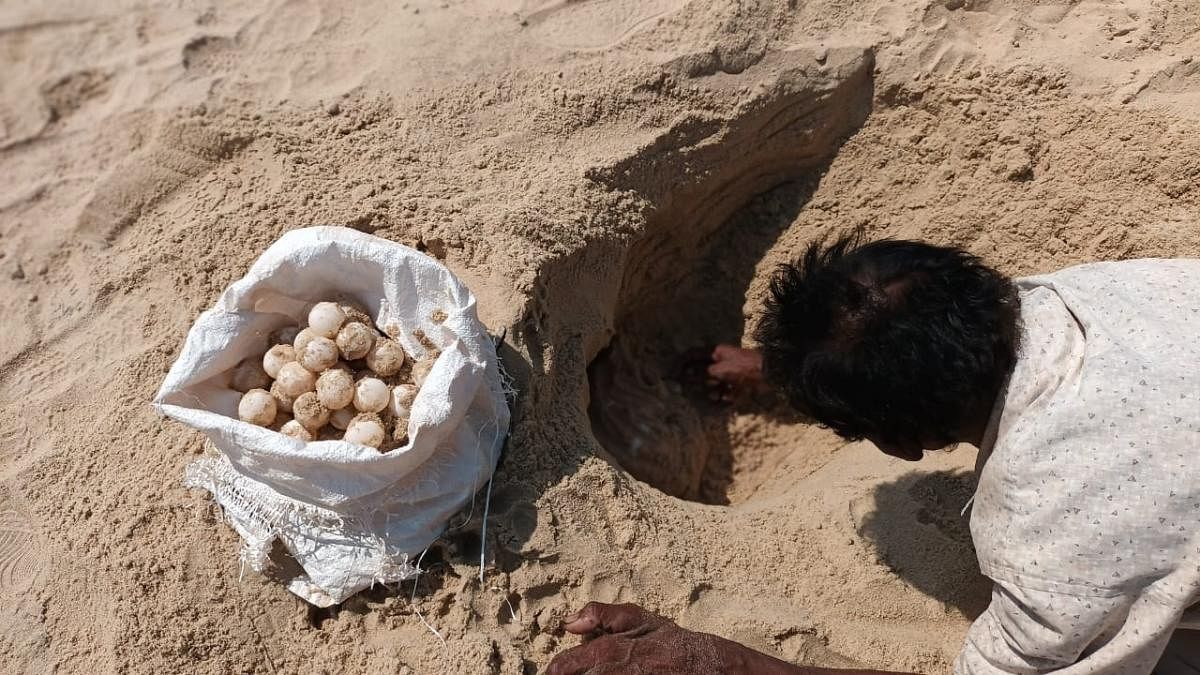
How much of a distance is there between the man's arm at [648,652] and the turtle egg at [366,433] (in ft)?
1.74

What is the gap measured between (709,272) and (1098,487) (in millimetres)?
1370

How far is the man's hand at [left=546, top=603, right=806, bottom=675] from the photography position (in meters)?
1.49

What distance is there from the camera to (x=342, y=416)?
64.0 inches

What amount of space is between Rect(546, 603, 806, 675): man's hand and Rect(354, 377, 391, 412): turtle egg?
0.58m

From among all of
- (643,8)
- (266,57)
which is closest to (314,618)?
(266,57)

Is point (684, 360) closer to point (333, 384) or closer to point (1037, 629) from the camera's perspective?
point (333, 384)

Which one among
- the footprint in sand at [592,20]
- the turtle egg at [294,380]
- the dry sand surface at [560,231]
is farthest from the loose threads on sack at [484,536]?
the footprint in sand at [592,20]

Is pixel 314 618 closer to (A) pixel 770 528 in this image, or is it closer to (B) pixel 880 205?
(A) pixel 770 528

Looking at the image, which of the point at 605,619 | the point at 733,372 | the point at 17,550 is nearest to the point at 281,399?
the point at 17,550

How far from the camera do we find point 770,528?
1872 mm

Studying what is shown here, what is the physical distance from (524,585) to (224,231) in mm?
1128

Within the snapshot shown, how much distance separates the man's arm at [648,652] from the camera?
149 cm

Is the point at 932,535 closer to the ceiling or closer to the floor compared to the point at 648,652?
closer to the floor

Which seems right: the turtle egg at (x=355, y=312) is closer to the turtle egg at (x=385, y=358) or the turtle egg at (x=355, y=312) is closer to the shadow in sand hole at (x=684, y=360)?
the turtle egg at (x=385, y=358)
